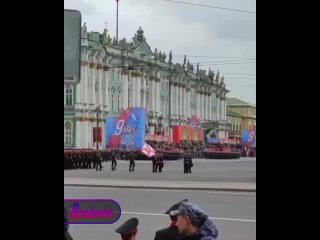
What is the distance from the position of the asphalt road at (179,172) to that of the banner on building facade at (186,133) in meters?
0.09

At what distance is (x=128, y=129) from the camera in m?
1.73

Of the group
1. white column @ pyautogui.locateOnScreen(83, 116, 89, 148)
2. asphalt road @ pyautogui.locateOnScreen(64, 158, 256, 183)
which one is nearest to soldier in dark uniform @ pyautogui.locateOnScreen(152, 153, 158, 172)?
asphalt road @ pyautogui.locateOnScreen(64, 158, 256, 183)

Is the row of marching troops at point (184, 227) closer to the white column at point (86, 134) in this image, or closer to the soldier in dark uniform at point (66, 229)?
the soldier in dark uniform at point (66, 229)

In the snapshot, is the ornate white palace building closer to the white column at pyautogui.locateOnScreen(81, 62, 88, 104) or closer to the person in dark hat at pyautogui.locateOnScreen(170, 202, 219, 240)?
the white column at pyautogui.locateOnScreen(81, 62, 88, 104)

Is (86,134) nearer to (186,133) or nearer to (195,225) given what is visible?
(186,133)

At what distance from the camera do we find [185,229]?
5.45 feet

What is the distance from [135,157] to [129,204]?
6.5 inches

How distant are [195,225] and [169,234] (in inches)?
3.6

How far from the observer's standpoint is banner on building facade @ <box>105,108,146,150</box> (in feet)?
5.70

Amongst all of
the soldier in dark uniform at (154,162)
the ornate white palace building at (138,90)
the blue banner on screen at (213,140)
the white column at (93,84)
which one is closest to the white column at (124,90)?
the ornate white palace building at (138,90)
